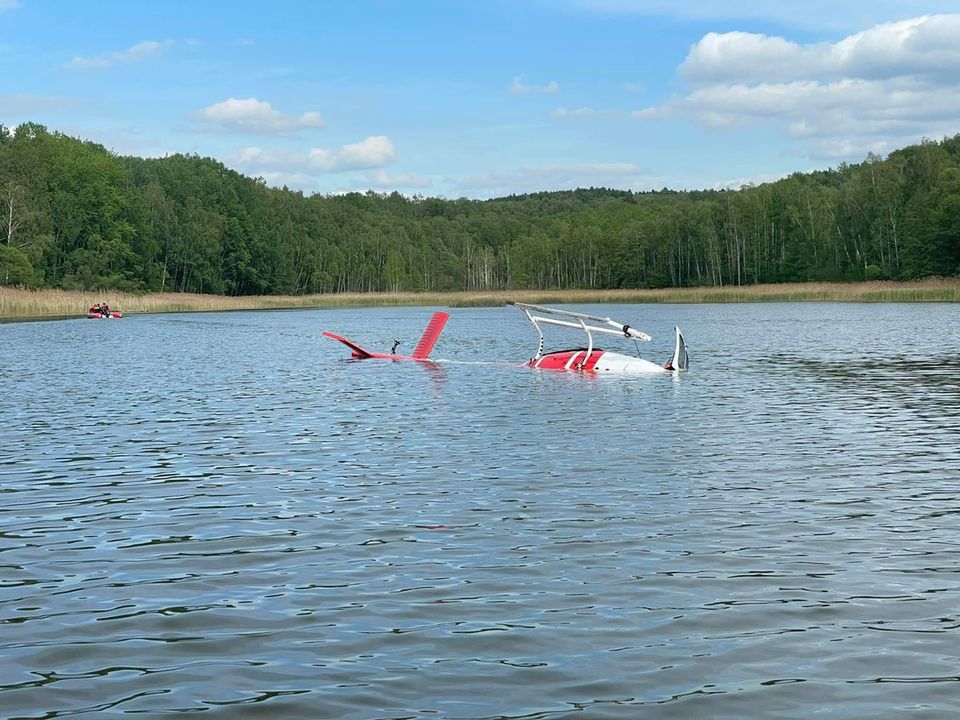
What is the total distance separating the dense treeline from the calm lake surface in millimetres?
95734

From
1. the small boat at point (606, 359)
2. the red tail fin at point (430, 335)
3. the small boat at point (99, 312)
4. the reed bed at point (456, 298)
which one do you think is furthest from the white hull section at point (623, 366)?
the small boat at point (99, 312)

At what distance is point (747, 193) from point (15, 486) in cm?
15559

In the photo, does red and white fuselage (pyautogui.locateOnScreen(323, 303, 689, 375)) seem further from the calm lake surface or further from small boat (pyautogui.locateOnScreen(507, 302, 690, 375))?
the calm lake surface

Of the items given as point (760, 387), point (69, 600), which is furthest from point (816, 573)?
point (760, 387)

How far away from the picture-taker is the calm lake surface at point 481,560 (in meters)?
6.93

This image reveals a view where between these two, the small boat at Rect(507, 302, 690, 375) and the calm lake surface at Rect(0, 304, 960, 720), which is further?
the small boat at Rect(507, 302, 690, 375)

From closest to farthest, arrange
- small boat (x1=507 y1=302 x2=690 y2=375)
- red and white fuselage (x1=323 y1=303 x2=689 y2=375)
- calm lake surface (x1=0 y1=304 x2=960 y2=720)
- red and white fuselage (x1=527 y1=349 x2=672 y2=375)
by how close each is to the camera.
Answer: calm lake surface (x1=0 y1=304 x2=960 y2=720)
red and white fuselage (x1=323 y1=303 x2=689 y2=375)
small boat (x1=507 y1=302 x2=690 y2=375)
red and white fuselage (x1=527 y1=349 x2=672 y2=375)

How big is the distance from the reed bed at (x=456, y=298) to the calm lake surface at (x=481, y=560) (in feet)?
180

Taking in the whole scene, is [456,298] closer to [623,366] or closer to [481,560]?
[623,366]

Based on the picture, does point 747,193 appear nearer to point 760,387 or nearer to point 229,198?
point 229,198

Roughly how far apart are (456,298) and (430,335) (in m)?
86.4

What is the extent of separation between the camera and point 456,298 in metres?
124

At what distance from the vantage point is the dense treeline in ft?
405

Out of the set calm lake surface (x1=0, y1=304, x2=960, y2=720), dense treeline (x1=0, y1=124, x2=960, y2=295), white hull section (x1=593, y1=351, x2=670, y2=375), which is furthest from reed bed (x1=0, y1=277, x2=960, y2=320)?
Answer: calm lake surface (x1=0, y1=304, x2=960, y2=720)
